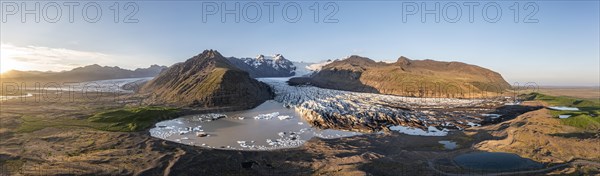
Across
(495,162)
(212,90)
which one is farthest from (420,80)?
(495,162)

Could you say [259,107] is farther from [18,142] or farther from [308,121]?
[18,142]

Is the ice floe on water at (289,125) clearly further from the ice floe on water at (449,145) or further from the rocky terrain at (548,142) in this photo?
the rocky terrain at (548,142)

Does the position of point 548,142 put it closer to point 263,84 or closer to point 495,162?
point 495,162

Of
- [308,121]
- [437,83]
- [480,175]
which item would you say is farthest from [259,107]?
[437,83]

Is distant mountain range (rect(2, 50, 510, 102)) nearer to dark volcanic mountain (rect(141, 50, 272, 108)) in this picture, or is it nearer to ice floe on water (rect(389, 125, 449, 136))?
dark volcanic mountain (rect(141, 50, 272, 108))

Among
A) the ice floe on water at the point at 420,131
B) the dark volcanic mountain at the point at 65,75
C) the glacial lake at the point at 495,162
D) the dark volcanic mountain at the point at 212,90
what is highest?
the dark volcanic mountain at the point at 65,75

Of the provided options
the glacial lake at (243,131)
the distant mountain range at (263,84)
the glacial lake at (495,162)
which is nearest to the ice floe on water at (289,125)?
the glacial lake at (243,131)
